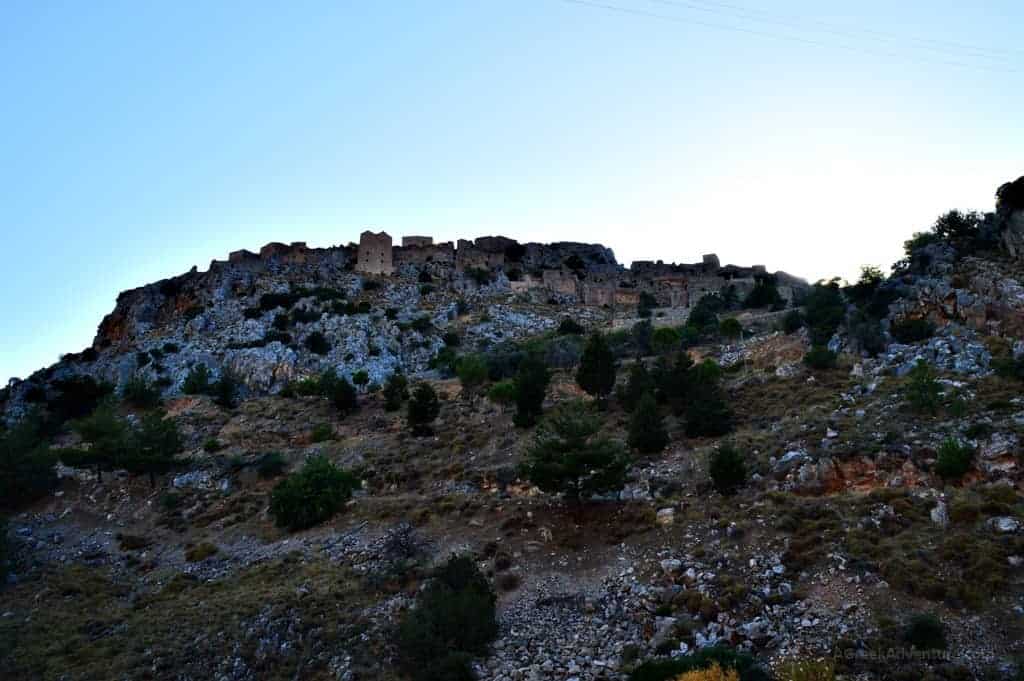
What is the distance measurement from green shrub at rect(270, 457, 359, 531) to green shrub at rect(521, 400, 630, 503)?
24.7 ft

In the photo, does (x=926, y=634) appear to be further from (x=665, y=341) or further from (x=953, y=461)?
(x=665, y=341)

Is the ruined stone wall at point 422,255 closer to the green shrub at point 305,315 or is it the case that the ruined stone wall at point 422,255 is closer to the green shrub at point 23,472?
the green shrub at point 305,315

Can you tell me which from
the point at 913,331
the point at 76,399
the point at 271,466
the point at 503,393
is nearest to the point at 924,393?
the point at 913,331

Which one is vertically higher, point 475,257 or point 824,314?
point 475,257

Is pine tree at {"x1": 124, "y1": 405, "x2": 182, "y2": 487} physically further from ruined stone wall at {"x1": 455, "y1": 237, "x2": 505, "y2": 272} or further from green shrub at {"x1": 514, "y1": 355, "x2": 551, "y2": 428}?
ruined stone wall at {"x1": 455, "y1": 237, "x2": 505, "y2": 272}

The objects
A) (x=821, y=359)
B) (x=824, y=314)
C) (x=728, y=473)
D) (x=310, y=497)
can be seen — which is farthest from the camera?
(x=824, y=314)

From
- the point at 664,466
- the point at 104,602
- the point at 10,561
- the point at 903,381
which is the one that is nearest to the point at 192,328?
the point at 10,561

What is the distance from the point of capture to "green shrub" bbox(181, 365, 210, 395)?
47669 mm

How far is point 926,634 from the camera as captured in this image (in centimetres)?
1323

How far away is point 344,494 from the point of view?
27188mm

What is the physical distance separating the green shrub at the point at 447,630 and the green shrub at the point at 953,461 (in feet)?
38.6

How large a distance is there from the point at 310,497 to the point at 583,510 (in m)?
10.1

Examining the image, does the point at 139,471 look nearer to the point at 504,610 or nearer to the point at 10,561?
the point at 10,561

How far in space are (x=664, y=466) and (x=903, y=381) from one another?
9276mm
